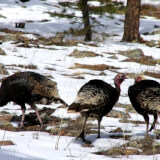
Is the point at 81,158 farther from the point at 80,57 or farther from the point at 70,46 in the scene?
the point at 70,46

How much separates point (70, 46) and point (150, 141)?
370 inches

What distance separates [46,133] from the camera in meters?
5.70

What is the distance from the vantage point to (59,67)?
11.2 m

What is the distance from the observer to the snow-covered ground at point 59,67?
4.64 m

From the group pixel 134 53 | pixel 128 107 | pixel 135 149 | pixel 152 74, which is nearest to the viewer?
pixel 135 149

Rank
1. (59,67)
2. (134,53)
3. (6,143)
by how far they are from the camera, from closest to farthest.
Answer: (6,143), (59,67), (134,53)

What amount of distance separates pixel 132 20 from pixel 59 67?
641 cm

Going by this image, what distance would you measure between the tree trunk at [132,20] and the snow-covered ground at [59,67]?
2.67 ft

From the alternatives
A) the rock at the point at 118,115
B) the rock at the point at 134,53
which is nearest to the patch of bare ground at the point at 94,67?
the rock at the point at 134,53

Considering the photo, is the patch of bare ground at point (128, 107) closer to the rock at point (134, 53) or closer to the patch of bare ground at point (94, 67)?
the patch of bare ground at point (94, 67)

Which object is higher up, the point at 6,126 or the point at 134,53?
the point at 134,53

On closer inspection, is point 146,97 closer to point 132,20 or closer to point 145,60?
point 145,60

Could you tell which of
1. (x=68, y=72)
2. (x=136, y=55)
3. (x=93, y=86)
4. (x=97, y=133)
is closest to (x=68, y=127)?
(x=97, y=133)

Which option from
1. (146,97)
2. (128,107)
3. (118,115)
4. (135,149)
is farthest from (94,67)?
(135,149)
